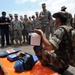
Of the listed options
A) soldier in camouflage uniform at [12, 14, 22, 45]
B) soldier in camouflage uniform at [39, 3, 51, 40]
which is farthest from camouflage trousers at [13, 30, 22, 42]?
soldier in camouflage uniform at [39, 3, 51, 40]

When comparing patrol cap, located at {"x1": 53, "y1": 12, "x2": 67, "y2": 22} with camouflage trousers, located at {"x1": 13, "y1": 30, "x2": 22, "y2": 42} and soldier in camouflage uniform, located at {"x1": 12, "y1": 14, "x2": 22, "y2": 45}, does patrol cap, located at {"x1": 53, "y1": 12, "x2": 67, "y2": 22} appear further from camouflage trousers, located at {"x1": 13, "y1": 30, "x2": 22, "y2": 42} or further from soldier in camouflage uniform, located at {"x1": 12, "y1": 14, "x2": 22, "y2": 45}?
camouflage trousers, located at {"x1": 13, "y1": 30, "x2": 22, "y2": 42}

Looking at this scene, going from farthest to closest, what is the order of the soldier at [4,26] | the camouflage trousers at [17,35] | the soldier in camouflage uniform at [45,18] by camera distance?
the camouflage trousers at [17,35] < the soldier at [4,26] < the soldier in camouflage uniform at [45,18]

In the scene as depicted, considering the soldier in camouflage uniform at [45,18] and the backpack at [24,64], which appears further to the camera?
the soldier in camouflage uniform at [45,18]

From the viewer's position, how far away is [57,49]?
336 cm

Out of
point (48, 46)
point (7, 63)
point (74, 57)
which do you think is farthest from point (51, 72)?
point (7, 63)

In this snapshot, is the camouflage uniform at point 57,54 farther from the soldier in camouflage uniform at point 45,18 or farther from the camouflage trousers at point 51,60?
the soldier in camouflage uniform at point 45,18

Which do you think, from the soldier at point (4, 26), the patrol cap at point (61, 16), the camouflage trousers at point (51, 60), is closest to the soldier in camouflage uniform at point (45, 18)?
the soldier at point (4, 26)

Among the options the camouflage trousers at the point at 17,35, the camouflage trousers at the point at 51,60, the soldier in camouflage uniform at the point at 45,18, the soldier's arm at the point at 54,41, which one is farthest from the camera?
the camouflage trousers at the point at 17,35

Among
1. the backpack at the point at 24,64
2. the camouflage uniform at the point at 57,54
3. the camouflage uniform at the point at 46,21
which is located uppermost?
the camouflage uniform at the point at 46,21

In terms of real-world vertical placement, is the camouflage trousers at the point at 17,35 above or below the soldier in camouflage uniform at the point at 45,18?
below

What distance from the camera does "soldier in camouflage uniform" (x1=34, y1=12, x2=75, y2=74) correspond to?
318cm

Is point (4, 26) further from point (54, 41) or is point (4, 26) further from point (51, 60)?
point (54, 41)

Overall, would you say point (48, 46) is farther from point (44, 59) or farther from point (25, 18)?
point (25, 18)

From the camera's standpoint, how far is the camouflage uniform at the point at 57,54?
3.23 metres
